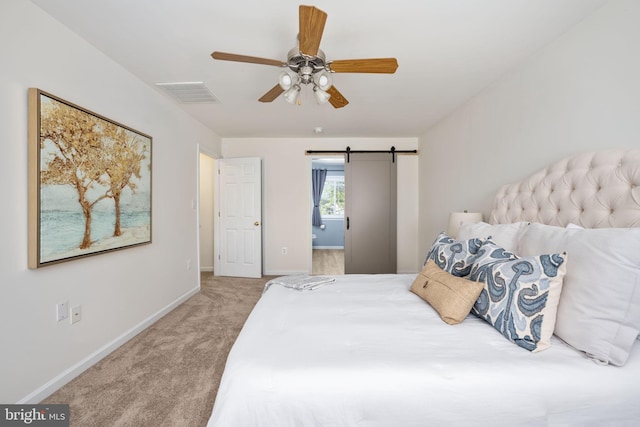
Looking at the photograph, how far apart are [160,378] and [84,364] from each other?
61 cm

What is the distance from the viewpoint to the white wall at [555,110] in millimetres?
1469

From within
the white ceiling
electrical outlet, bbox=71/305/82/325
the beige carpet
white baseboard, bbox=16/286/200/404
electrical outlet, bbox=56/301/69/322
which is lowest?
the beige carpet

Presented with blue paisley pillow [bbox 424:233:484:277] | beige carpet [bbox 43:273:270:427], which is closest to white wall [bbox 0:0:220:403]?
beige carpet [bbox 43:273:270:427]

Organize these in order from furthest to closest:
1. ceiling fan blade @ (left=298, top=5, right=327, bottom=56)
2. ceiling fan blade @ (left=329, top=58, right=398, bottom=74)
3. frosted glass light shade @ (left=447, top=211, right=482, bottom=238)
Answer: frosted glass light shade @ (left=447, top=211, right=482, bottom=238), ceiling fan blade @ (left=329, top=58, right=398, bottom=74), ceiling fan blade @ (left=298, top=5, right=327, bottom=56)

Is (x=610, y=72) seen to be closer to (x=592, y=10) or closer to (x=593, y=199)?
(x=592, y=10)

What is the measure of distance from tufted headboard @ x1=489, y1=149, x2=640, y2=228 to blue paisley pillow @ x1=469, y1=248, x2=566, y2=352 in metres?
0.58

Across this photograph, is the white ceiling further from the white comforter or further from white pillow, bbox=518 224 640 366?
the white comforter

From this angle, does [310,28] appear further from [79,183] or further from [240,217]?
[240,217]

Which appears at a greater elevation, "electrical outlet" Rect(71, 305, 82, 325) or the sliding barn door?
the sliding barn door

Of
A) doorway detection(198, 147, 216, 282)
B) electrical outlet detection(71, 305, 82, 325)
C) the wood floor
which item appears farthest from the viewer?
the wood floor

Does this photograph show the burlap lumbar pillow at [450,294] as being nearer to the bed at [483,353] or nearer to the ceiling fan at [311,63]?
the bed at [483,353]

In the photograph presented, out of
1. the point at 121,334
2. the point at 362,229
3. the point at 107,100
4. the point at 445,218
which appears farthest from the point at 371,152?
the point at 121,334

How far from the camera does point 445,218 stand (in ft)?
11.7

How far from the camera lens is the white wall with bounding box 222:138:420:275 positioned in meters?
4.56
